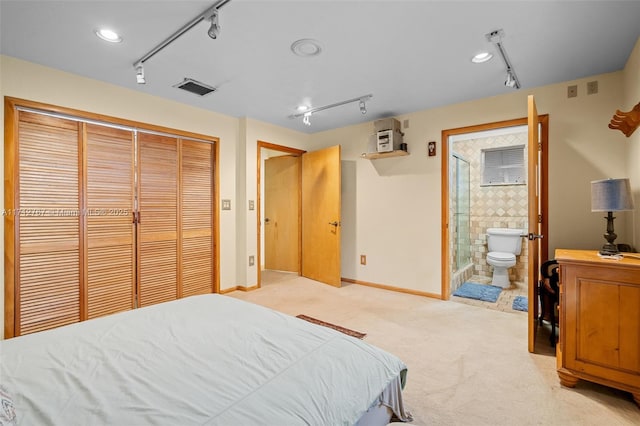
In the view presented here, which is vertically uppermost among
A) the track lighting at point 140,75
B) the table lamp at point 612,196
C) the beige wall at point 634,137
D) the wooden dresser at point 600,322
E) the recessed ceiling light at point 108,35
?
the recessed ceiling light at point 108,35

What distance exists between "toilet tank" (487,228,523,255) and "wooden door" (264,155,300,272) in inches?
119

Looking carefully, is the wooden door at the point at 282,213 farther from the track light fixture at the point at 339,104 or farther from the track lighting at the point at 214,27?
the track lighting at the point at 214,27

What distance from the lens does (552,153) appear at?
294 cm

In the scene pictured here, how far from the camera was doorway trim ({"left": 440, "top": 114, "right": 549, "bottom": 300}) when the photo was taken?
9.71 feet

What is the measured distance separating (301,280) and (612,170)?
3.82 metres

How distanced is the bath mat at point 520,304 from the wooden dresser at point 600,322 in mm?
1471

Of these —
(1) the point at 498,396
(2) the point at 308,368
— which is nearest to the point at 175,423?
(2) the point at 308,368

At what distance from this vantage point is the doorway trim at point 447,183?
296 centimetres

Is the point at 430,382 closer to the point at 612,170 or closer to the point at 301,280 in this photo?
the point at 612,170

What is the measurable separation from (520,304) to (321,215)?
109 inches

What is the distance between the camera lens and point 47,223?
2.63 m

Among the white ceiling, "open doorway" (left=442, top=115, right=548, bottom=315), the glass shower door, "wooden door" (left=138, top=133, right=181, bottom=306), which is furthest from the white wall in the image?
"wooden door" (left=138, top=133, right=181, bottom=306)

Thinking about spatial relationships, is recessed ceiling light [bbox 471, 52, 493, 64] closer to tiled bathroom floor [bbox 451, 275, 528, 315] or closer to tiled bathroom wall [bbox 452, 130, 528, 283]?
tiled bathroom wall [bbox 452, 130, 528, 283]

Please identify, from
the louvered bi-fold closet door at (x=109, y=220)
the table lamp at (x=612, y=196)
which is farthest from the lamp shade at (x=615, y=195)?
the louvered bi-fold closet door at (x=109, y=220)
